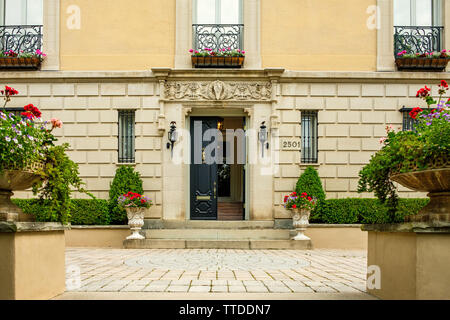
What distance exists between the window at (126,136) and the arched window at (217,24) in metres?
3.22

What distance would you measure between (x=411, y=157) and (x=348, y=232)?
9.25 m

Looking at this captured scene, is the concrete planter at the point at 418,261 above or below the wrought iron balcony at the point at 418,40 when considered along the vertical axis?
below

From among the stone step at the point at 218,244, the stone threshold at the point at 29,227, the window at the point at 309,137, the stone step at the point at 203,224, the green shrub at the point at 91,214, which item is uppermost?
the window at the point at 309,137

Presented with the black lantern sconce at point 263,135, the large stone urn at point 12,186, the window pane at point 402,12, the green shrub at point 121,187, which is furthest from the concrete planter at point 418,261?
the window pane at point 402,12

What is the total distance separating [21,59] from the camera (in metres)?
14.0

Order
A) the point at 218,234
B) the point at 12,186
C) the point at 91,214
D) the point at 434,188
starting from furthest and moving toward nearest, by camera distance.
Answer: the point at 91,214 → the point at 218,234 → the point at 12,186 → the point at 434,188

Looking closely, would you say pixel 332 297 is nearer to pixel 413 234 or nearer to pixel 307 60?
pixel 413 234

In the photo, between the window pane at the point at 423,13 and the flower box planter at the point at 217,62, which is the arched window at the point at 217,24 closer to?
the flower box planter at the point at 217,62

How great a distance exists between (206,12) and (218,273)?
1016 centimetres

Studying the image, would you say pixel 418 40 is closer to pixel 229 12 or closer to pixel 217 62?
pixel 229 12

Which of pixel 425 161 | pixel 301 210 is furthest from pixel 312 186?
pixel 425 161

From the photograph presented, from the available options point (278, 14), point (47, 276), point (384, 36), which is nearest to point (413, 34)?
point (384, 36)

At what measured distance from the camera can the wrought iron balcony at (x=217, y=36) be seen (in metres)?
14.5

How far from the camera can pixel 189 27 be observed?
1437cm
